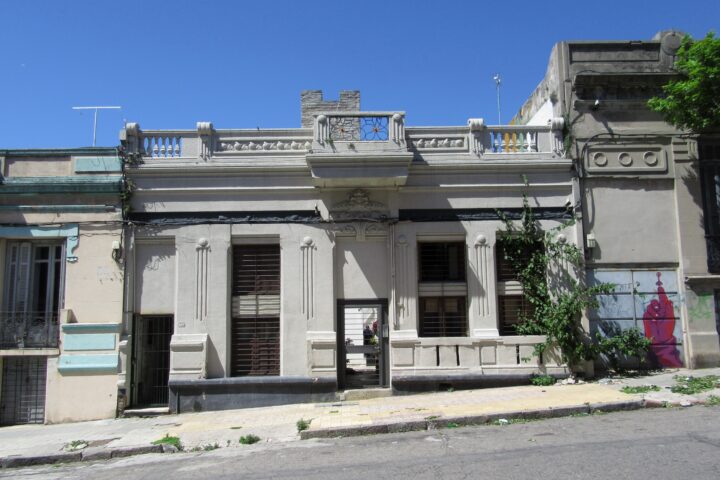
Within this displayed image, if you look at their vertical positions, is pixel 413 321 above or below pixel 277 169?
below

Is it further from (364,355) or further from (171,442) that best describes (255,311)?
(171,442)

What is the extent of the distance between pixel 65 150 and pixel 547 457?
11625 millimetres

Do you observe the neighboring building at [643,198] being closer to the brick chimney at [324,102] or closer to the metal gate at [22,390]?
the brick chimney at [324,102]

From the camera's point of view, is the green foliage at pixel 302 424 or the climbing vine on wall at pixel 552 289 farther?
the climbing vine on wall at pixel 552 289

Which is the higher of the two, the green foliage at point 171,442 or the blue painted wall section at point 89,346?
the blue painted wall section at point 89,346

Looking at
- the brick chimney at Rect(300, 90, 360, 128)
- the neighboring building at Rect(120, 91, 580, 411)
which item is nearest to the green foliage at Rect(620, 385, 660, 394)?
the neighboring building at Rect(120, 91, 580, 411)

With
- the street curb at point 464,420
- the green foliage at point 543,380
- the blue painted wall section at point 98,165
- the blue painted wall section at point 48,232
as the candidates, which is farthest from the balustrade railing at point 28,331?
the green foliage at point 543,380

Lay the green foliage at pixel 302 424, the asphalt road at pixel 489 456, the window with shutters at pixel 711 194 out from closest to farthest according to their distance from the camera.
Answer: the asphalt road at pixel 489 456
the green foliage at pixel 302 424
the window with shutters at pixel 711 194

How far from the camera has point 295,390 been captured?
12945mm

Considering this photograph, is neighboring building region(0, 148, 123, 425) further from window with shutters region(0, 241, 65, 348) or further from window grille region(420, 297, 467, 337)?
window grille region(420, 297, 467, 337)

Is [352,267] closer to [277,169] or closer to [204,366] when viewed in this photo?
[277,169]

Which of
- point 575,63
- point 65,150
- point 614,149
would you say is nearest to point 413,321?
point 614,149

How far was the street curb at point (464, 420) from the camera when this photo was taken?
9570 mm

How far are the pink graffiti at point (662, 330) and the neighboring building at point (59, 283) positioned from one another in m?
11.2
